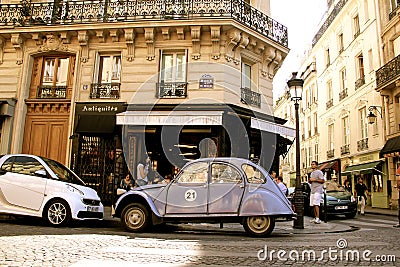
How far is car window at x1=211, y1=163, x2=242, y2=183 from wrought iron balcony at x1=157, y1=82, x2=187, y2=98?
20.5ft

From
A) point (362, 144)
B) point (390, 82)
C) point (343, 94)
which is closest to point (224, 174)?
point (390, 82)

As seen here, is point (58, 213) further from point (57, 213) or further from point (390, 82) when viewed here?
point (390, 82)

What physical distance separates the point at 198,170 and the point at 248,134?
6.20 m

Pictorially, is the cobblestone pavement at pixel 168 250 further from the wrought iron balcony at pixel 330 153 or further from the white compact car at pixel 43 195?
the wrought iron balcony at pixel 330 153

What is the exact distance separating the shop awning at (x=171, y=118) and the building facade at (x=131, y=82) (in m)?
0.05

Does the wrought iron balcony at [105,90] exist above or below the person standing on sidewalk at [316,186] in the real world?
above

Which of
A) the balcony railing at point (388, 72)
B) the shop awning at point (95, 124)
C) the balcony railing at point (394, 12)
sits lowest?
the shop awning at point (95, 124)

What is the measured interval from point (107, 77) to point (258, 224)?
946 cm

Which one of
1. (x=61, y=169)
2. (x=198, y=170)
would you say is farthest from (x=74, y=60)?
(x=198, y=170)

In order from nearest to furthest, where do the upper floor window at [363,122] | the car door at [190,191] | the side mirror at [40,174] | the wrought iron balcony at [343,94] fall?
1. the car door at [190,191]
2. the side mirror at [40,174]
3. the upper floor window at [363,122]
4. the wrought iron balcony at [343,94]

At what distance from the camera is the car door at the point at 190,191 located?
7277mm

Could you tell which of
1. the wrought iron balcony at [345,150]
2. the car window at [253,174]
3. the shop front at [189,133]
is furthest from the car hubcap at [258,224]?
the wrought iron balcony at [345,150]

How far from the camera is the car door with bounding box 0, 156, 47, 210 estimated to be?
8.24 metres

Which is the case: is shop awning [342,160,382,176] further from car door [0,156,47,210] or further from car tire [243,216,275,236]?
car door [0,156,47,210]
